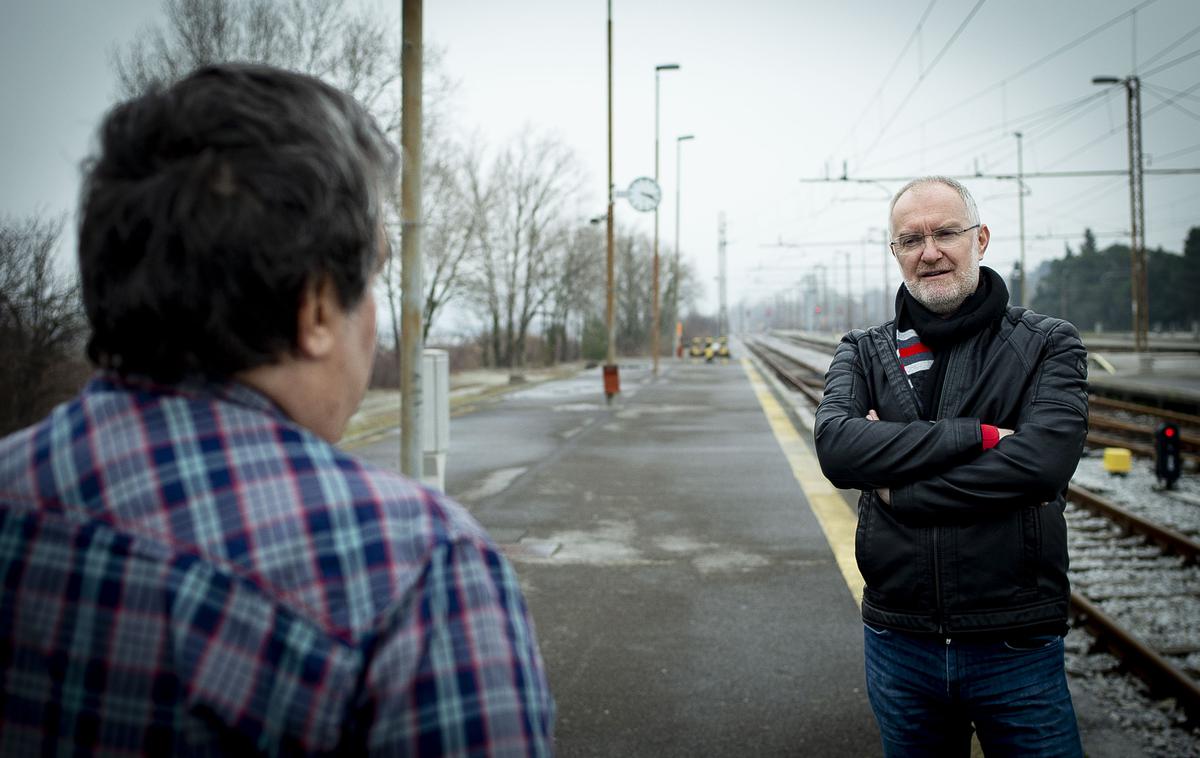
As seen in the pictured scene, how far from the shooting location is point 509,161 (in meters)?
41.8

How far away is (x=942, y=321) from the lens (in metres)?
2.39

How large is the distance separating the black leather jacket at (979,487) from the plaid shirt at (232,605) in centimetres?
165

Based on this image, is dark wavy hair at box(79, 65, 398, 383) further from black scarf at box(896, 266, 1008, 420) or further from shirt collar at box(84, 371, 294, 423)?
black scarf at box(896, 266, 1008, 420)

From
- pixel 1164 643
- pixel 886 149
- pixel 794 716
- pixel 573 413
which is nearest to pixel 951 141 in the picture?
pixel 886 149

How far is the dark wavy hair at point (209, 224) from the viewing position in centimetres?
90

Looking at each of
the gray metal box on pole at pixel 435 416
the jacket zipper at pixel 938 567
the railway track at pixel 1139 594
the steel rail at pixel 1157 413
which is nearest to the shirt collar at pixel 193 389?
the jacket zipper at pixel 938 567

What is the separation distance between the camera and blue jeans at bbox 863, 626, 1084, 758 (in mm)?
2156

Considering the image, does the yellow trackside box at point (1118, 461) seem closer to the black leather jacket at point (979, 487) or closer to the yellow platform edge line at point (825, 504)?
the yellow platform edge line at point (825, 504)

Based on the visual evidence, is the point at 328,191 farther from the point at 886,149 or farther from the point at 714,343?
the point at 714,343

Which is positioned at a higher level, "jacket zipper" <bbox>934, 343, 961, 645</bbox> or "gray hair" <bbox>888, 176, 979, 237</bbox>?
"gray hair" <bbox>888, 176, 979, 237</bbox>

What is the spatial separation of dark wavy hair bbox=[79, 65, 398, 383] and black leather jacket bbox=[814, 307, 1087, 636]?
5.95ft

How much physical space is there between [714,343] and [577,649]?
4103 cm

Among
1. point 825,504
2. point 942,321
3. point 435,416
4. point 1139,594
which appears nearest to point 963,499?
point 942,321

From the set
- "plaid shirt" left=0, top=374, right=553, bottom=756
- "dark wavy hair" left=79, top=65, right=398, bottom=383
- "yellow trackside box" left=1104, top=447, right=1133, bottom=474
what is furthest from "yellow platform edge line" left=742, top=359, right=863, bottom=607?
"yellow trackside box" left=1104, top=447, right=1133, bottom=474
